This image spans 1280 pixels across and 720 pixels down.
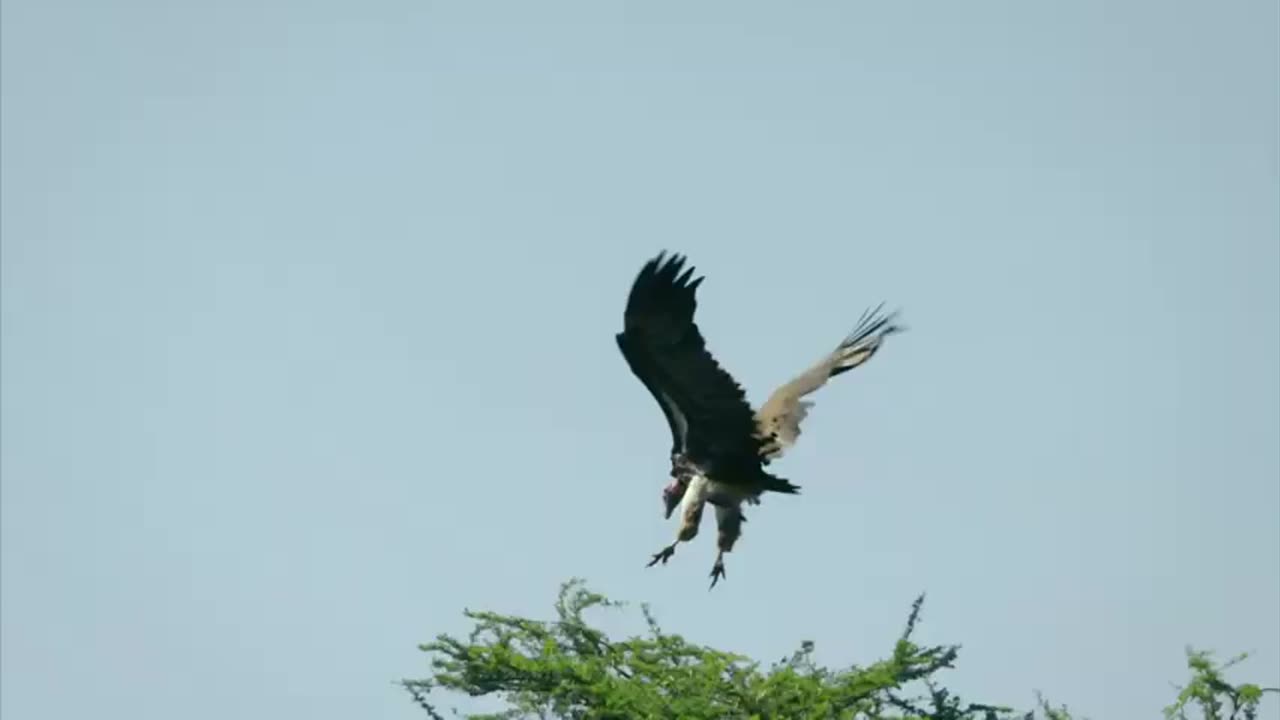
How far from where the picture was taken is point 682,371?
2156cm

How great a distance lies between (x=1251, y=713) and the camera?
67.6ft

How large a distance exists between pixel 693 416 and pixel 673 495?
0.97m

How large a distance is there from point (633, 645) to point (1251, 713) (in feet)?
17.3

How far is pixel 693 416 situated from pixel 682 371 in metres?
0.81

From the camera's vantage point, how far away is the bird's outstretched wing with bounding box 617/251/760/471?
21062 millimetres

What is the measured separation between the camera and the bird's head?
2278cm

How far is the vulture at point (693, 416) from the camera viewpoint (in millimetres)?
21125

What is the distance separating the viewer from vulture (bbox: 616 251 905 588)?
2112cm

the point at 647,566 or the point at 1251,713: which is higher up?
the point at 647,566

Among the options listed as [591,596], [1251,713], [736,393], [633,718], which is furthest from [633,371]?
[1251,713]

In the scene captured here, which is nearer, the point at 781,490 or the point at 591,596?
the point at 591,596

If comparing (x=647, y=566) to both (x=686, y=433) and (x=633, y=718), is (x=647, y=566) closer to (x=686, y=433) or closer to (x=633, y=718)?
(x=686, y=433)

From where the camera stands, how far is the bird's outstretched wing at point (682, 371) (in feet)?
69.1

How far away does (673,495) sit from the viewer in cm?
2286
